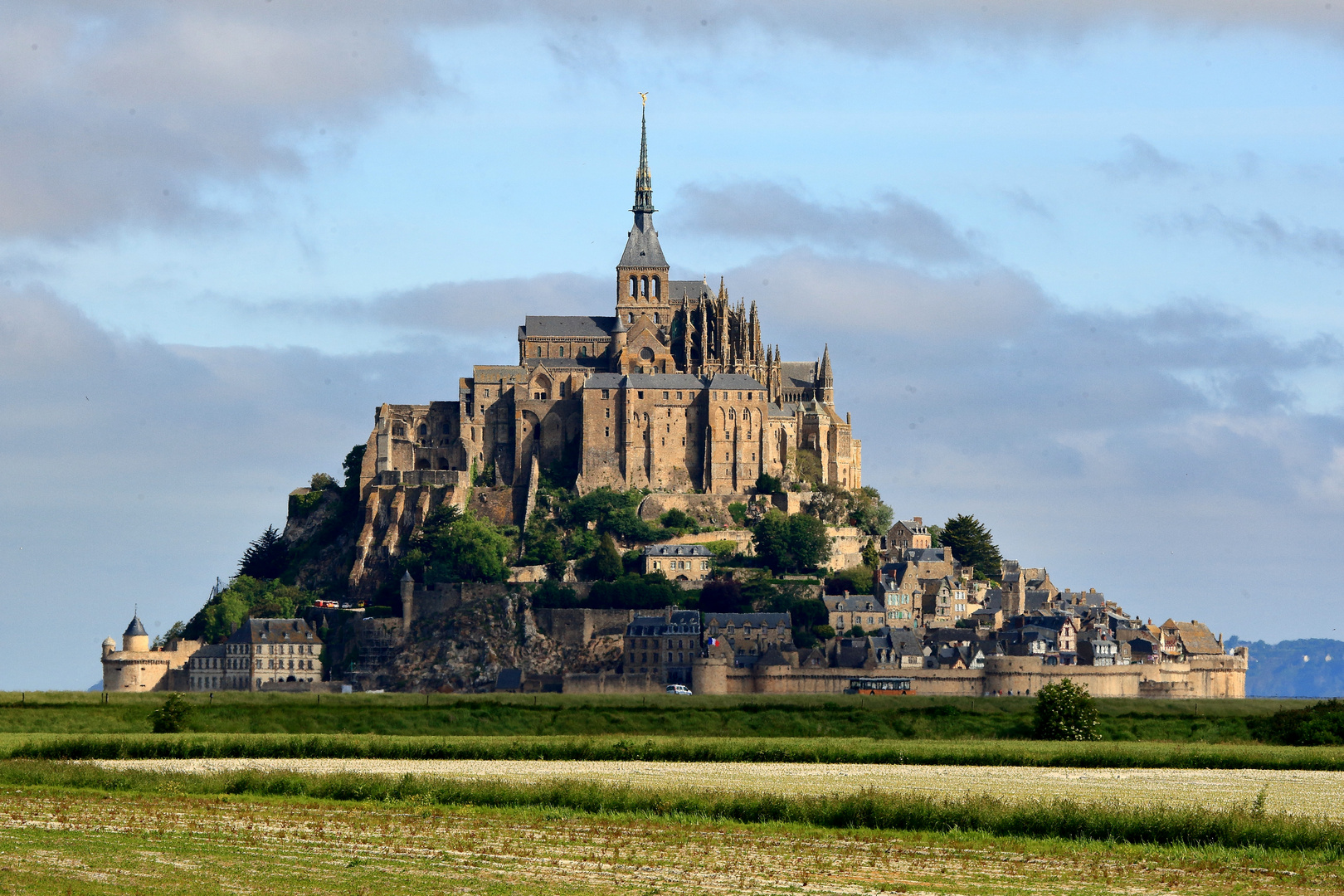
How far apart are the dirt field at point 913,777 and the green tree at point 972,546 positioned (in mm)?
81335

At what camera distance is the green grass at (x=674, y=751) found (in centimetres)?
5488

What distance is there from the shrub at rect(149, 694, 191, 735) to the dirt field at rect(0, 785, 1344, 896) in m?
23.7

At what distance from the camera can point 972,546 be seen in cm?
13550

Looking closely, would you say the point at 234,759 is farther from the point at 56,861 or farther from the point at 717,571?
the point at 717,571

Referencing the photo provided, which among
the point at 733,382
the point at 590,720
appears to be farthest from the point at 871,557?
the point at 590,720

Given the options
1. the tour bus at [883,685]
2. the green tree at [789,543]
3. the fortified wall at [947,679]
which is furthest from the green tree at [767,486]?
the tour bus at [883,685]

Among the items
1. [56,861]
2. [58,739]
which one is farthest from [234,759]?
[56,861]

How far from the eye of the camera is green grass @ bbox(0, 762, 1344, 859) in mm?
36625

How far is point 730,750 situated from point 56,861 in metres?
26.1

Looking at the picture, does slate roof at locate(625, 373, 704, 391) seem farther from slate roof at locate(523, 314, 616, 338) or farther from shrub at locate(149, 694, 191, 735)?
shrub at locate(149, 694, 191, 735)

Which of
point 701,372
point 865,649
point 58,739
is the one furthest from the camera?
point 701,372

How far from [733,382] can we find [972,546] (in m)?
20.1

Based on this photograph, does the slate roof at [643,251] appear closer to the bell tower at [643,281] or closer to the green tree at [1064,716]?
the bell tower at [643,281]

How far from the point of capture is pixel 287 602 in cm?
12556
